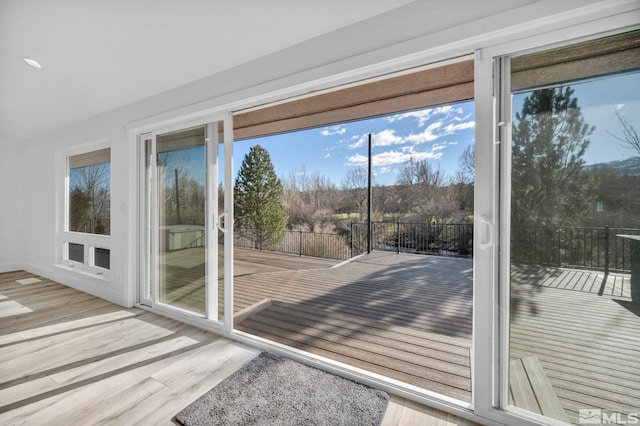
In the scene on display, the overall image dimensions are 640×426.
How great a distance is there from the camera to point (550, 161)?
1.44 meters

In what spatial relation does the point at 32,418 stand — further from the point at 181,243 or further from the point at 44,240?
the point at 44,240

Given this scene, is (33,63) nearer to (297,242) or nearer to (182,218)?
(182,218)

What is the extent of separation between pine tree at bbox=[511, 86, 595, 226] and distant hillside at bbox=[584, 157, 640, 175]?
67 millimetres

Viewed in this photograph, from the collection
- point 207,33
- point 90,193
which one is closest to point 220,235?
point 207,33

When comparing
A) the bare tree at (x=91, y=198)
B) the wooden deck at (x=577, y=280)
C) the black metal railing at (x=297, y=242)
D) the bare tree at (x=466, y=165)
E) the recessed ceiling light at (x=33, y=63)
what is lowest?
the black metal railing at (x=297, y=242)

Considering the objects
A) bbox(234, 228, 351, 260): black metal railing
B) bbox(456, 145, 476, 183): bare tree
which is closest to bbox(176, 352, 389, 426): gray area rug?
bbox(234, 228, 351, 260): black metal railing

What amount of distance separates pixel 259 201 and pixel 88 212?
5158mm

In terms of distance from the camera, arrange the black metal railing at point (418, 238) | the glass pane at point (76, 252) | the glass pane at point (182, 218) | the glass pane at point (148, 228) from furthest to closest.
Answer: the black metal railing at point (418, 238) → the glass pane at point (76, 252) → the glass pane at point (148, 228) → the glass pane at point (182, 218)

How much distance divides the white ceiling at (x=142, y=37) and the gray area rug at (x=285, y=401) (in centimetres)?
234

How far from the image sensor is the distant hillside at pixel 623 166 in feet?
4.18

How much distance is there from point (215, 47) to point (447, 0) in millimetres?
1602

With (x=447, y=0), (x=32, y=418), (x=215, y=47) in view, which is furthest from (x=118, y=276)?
(x=447, y=0)

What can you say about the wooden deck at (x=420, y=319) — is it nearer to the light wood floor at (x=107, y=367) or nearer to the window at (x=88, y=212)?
the light wood floor at (x=107, y=367)

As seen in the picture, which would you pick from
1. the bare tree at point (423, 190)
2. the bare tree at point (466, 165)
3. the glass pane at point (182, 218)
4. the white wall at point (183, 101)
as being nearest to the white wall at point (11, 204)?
the white wall at point (183, 101)
